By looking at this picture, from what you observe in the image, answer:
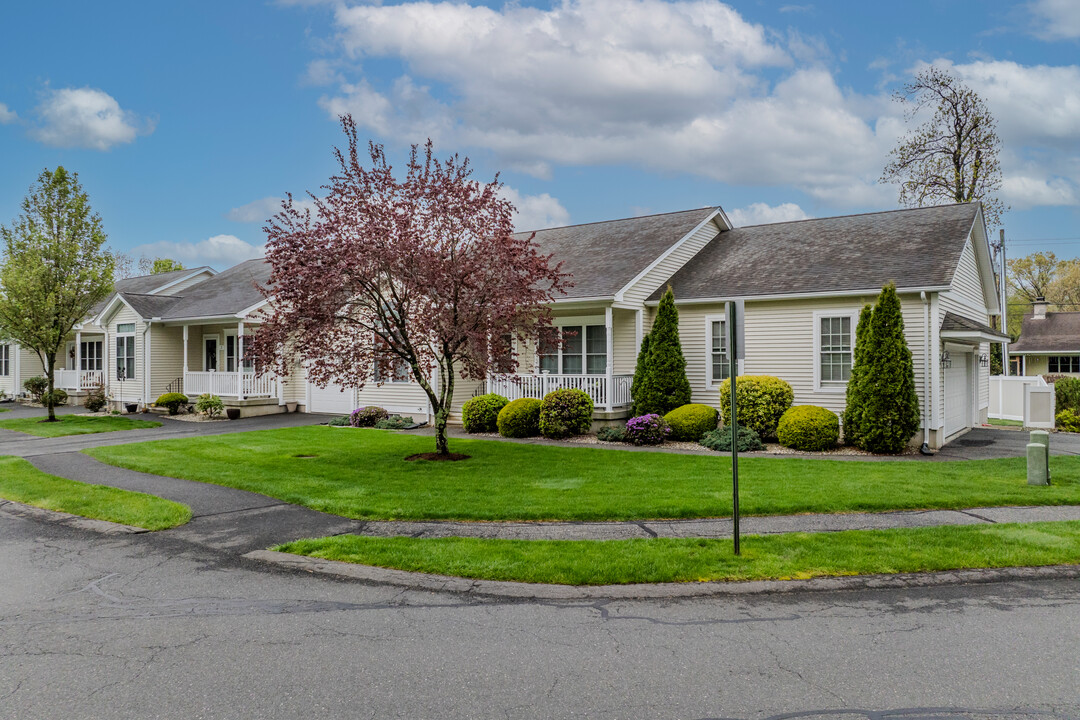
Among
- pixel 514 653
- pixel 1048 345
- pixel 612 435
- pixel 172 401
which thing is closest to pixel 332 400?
pixel 172 401

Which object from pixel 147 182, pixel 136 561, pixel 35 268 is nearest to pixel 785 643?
pixel 136 561

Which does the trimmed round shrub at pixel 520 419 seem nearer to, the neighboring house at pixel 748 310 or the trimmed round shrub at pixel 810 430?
the neighboring house at pixel 748 310

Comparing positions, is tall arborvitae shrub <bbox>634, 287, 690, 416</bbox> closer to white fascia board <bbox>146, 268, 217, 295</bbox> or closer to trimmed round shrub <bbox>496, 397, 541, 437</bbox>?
trimmed round shrub <bbox>496, 397, 541, 437</bbox>

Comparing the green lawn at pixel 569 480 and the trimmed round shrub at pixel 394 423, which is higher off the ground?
the trimmed round shrub at pixel 394 423

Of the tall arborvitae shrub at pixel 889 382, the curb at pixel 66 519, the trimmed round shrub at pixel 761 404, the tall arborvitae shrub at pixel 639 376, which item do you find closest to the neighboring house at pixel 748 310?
the tall arborvitae shrub at pixel 639 376

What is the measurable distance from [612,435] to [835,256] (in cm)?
767

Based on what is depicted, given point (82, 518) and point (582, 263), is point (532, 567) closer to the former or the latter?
point (82, 518)

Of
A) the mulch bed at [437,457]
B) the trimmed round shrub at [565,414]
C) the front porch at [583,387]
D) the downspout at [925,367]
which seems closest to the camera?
the mulch bed at [437,457]

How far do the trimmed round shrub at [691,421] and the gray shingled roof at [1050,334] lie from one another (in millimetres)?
30448

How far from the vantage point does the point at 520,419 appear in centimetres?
1736

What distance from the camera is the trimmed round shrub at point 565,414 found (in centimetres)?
1694

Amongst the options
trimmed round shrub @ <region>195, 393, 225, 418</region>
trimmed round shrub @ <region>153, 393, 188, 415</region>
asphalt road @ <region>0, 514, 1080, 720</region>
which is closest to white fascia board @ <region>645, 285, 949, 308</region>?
asphalt road @ <region>0, 514, 1080, 720</region>

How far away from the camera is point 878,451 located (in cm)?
1434

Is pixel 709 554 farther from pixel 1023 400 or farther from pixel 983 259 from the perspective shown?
pixel 1023 400
